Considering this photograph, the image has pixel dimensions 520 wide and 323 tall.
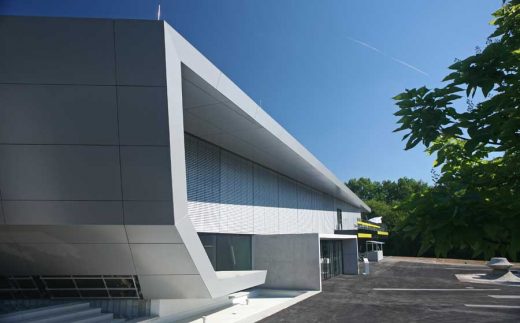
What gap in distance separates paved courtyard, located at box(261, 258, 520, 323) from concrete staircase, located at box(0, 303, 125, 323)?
6272 millimetres

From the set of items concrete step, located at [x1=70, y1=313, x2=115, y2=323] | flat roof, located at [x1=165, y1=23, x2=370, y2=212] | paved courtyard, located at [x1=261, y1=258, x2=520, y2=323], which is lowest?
paved courtyard, located at [x1=261, y1=258, x2=520, y2=323]

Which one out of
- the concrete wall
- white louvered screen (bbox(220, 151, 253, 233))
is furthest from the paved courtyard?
white louvered screen (bbox(220, 151, 253, 233))

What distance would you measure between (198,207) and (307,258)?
30.0 feet

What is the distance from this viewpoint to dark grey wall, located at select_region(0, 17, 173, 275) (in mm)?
8242

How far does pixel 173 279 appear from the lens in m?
11.5

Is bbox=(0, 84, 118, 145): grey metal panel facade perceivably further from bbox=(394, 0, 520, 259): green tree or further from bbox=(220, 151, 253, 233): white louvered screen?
bbox=(220, 151, 253, 233): white louvered screen

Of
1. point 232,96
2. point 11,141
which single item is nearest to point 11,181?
point 11,141

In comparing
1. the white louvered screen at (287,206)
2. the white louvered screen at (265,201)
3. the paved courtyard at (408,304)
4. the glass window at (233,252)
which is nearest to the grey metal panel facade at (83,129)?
the paved courtyard at (408,304)

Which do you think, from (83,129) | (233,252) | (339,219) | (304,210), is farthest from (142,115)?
(339,219)

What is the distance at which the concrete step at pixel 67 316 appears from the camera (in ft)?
34.8

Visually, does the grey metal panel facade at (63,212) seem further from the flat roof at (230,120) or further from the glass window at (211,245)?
the glass window at (211,245)

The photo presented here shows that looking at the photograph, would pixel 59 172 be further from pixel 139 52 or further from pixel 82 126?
pixel 139 52

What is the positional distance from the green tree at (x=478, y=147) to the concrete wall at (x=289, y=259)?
62.2ft

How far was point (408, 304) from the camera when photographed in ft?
58.0
